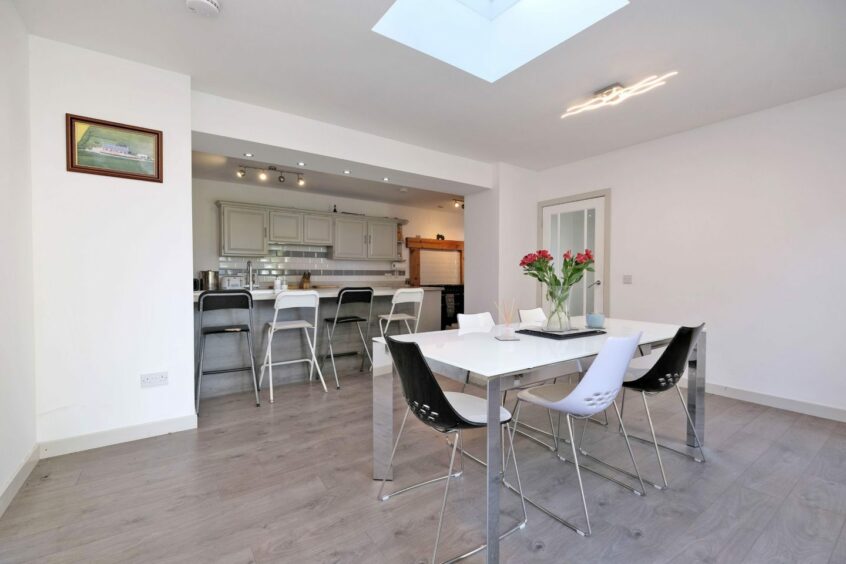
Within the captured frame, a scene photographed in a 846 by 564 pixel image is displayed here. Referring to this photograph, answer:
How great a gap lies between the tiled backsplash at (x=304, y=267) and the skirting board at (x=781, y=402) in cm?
534

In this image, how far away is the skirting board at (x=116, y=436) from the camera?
7.40 feet

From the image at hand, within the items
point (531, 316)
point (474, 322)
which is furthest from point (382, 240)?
point (474, 322)

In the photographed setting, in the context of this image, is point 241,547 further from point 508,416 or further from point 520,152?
point 520,152

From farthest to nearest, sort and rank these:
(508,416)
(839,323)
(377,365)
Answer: (839,323) → (377,365) → (508,416)

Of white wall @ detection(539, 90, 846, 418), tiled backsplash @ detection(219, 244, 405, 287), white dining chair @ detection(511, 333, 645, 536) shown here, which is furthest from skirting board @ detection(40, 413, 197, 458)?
white wall @ detection(539, 90, 846, 418)

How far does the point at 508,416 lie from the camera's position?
1606mm

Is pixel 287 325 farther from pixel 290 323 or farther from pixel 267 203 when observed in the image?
pixel 267 203

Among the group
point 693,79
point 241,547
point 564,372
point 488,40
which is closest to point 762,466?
point 564,372

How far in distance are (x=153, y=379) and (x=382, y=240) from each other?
4782mm

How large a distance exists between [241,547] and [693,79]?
394cm

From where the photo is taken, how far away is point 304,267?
259 inches

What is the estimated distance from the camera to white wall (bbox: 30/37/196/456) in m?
2.26

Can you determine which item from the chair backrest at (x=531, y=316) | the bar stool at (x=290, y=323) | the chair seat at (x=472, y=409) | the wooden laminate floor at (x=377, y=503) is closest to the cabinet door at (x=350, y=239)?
the bar stool at (x=290, y=323)

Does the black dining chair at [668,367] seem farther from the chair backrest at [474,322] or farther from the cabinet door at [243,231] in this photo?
the cabinet door at [243,231]
